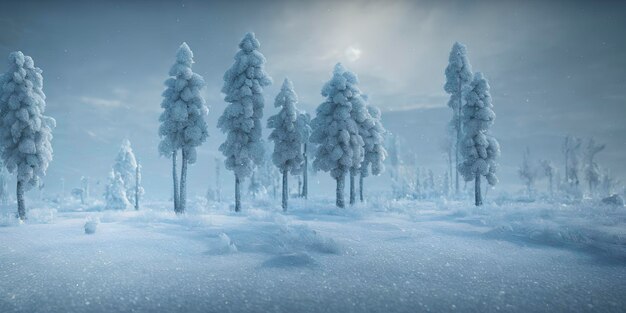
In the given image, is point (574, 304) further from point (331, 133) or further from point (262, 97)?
point (262, 97)

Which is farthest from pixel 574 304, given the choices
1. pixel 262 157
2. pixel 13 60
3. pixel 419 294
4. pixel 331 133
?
pixel 13 60

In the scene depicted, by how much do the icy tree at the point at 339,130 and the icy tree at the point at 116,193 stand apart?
34.3 metres

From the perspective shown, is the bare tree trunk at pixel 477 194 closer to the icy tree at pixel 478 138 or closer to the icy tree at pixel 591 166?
the icy tree at pixel 478 138

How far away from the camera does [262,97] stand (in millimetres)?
26938

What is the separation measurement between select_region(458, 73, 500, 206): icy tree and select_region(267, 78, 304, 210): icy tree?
15.1 m

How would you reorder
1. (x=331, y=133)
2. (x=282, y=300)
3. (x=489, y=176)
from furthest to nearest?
1. (x=489, y=176)
2. (x=331, y=133)
3. (x=282, y=300)

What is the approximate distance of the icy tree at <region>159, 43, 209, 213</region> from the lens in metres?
26.1

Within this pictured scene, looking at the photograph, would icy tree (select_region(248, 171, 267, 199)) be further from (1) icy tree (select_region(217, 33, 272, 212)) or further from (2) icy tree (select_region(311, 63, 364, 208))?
(2) icy tree (select_region(311, 63, 364, 208))

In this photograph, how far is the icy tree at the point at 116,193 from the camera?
4717cm

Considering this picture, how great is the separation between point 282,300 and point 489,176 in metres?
28.5

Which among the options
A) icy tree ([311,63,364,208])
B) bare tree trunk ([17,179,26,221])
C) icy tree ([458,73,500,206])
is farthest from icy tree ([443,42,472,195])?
bare tree trunk ([17,179,26,221])

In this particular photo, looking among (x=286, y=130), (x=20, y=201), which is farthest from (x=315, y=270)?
(x=20, y=201)

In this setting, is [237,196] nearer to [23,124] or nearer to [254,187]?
[23,124]

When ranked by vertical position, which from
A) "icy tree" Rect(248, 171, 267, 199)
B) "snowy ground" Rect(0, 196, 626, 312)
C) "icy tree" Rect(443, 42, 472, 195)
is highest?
"icy tree" Rect(443, 42, 472, 195)
